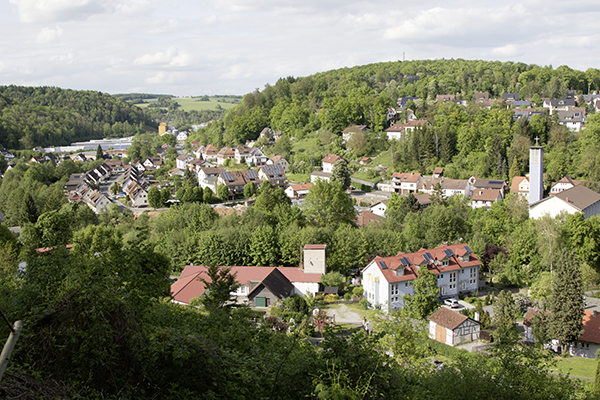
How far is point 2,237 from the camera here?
1905 cm

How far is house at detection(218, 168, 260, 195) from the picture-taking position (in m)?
41.3

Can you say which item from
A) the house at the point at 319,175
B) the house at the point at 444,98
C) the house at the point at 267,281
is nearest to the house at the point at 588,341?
the house at the point at 267,281

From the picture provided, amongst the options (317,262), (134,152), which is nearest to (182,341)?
(317,262)

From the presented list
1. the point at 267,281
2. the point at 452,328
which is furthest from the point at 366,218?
the point at 452,328

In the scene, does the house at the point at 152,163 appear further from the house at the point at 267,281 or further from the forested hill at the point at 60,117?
the house at the point at 267,281

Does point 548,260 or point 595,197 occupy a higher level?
point 595,197

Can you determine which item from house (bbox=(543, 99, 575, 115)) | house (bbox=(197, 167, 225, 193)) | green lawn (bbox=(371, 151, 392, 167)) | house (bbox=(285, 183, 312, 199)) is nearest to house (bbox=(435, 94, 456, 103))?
house (bbox=(543, 99, 575, 115))

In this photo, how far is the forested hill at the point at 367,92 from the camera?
54.7 m

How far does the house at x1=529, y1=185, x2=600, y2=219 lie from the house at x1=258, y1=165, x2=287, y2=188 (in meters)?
23.1

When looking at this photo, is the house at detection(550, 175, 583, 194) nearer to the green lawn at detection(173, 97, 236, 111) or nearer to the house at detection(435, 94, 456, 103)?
the house at detection(435, 94, 456, 103)

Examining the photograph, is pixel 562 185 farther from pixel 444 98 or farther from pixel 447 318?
pixel 444 98

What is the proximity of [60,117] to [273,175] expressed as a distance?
66239mm

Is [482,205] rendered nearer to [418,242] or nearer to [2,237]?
[418,242]

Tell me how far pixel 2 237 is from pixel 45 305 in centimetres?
1767
